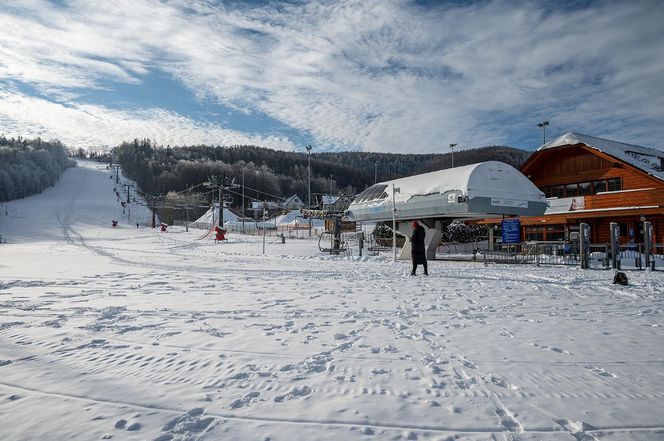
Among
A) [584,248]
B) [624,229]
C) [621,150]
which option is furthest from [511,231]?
[621,150]

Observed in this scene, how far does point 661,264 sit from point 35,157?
5720 inches

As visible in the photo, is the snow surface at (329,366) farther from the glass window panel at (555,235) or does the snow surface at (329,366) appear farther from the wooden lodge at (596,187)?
the glass window panel at (555,235)

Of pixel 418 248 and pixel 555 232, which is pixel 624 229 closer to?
pixel 555 232

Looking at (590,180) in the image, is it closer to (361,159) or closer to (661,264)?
(661,264)

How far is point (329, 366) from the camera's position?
4.61 metres

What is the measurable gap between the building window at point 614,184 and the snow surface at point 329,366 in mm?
21839

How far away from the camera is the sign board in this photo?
2188cm

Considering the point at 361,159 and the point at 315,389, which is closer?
the point at 315,389

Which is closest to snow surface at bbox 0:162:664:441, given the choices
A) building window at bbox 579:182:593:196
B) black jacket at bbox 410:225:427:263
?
black jacket at bbox 410:225:427:263

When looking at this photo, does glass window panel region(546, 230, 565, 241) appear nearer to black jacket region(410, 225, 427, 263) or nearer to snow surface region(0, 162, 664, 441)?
black jacket region(410, 225, 427, 263)

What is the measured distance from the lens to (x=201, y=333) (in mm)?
5945

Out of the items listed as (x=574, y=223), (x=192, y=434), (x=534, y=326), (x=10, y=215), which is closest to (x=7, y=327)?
(x=192, y=434)

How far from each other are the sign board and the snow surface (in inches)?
491

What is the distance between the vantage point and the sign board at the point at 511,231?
71.8 ft
